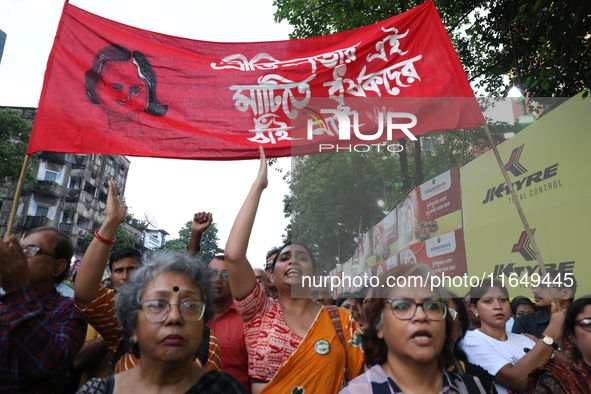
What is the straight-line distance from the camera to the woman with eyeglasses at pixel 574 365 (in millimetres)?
1947

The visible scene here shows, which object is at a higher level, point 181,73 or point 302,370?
point 181,73

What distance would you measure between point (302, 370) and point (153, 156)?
1.92m

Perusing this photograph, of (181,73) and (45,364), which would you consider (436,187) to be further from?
(45,364)

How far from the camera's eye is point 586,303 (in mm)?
2166

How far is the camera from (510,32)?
22.1 feet

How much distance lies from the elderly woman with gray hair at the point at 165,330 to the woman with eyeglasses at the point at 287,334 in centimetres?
39

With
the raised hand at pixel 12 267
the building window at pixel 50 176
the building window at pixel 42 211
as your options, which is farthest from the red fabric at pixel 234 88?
the building window at pixel 42 211

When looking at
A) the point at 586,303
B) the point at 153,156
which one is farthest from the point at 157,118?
the point at 586,303

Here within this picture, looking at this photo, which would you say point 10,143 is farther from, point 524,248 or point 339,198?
point 524,248

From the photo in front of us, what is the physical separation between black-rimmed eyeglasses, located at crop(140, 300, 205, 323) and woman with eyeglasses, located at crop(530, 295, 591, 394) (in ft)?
5.22

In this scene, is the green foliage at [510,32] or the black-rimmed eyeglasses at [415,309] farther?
the green foliage at [510,32]

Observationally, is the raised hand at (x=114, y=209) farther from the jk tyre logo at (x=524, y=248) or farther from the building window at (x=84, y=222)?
the building window at (x=84, y=222)

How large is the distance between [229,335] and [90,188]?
3771cm

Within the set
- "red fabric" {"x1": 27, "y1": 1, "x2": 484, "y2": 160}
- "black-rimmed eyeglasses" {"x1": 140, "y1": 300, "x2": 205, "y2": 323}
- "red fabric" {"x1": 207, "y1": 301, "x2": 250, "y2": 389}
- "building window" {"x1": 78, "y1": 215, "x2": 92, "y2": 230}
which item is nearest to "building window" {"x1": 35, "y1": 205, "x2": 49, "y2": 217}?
"building window" {"x1": 78, "y1": 215, "x2": 92, "y2": 230}
